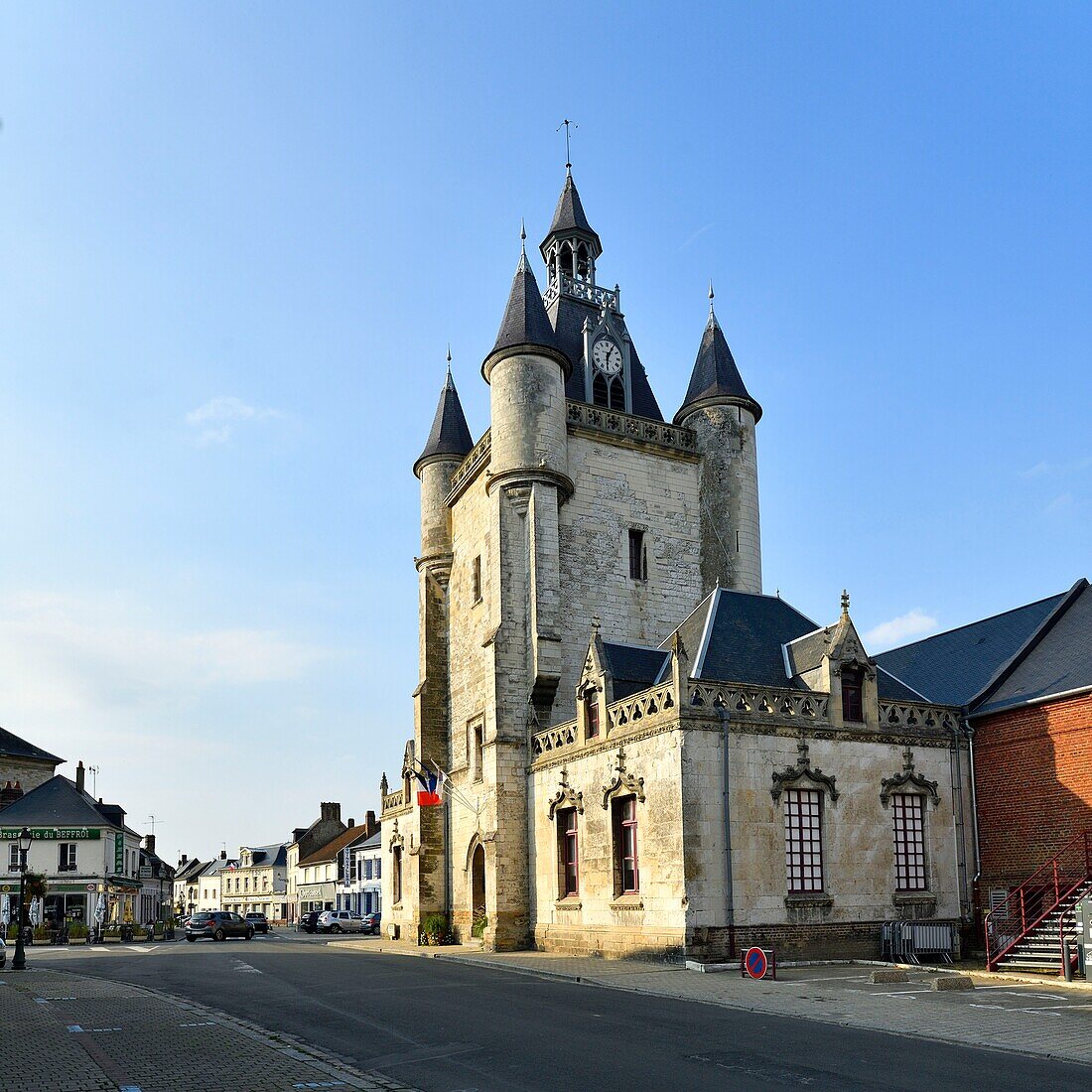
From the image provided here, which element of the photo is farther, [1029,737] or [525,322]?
[525,322]

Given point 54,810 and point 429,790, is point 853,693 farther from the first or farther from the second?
point 54,810

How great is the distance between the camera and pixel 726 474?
35.9 metres

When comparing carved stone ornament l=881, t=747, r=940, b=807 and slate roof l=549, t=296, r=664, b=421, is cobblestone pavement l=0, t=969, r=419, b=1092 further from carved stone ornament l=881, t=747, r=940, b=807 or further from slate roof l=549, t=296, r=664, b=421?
slate roof l=549, t=296, r=664, b=421

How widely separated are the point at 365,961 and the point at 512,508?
13051 millimetres

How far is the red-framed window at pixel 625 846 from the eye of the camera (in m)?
25.3

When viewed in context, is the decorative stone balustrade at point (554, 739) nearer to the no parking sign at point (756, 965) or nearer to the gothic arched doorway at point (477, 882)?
the gothic arched doorway at point (477, 882)

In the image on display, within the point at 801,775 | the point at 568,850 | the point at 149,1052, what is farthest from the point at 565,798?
the point at 149,1052

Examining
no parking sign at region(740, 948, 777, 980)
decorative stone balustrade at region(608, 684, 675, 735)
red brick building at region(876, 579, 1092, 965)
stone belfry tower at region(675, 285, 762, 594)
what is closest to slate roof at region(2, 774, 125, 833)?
stone belfry tower at region(675, 285, 762, 594)

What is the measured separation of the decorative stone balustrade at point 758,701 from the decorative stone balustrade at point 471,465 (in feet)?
42.7

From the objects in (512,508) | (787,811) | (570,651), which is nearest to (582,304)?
(512,508)

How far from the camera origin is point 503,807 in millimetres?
30797

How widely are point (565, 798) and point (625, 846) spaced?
3.21 m

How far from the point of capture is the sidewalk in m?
13.0

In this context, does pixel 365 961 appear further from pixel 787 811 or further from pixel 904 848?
pixel 904 848
